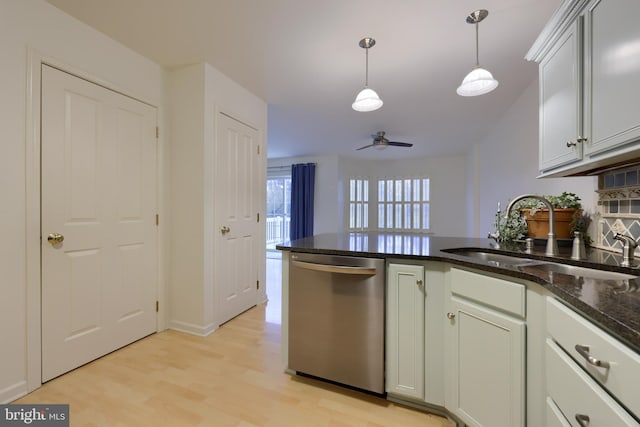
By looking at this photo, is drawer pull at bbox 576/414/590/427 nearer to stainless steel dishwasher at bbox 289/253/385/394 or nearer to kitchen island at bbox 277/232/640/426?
kitchen island at bbox 277/232/640/426

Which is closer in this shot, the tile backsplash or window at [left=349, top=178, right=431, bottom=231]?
the tile backsplash

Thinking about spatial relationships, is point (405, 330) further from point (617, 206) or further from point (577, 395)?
point (617, 206)

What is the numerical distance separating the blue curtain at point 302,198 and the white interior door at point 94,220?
4.29 metres

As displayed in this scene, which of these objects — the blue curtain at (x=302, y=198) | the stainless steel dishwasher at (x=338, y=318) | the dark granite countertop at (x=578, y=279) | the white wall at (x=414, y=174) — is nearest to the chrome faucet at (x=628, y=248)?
the dark granite countertop at (x=578, y=279)

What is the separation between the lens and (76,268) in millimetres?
1973

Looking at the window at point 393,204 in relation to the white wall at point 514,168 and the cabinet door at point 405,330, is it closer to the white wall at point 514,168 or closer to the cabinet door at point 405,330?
the white wall at point 514,168

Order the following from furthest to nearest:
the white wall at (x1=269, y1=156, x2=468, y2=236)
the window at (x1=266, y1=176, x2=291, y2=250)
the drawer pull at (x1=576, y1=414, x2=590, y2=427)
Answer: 1. the window at (x1=266, y1=176, x2=291, y2=250)
2. the white wall at (x1=269, y1=156, x2=468, y2=236)
3. the drawer pull at (x1=576, y1=414, x2=590, y2=427)

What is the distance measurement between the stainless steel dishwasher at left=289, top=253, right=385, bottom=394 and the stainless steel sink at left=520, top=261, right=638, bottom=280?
0.82 m

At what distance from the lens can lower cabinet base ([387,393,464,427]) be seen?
148cm

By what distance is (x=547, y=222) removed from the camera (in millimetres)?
1812

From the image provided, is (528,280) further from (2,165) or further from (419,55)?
(2,165)

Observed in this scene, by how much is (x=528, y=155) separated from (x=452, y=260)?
237 cm

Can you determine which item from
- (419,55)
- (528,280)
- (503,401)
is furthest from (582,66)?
(503,401)

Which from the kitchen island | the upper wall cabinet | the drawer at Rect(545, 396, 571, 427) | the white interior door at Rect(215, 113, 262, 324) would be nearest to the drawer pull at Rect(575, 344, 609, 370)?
the kitchen island
